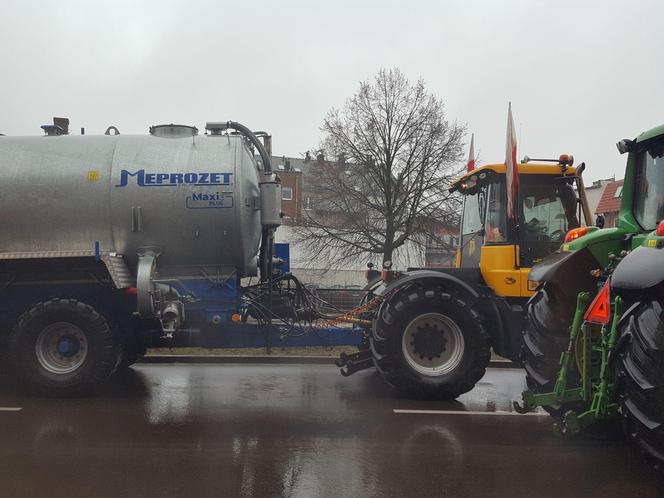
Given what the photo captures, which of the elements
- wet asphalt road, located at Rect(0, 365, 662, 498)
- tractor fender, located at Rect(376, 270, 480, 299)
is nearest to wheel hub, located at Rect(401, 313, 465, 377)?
tractor fender, located at Rect(376, 270, 480, 299)

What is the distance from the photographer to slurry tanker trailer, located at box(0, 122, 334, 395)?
741 centimetres

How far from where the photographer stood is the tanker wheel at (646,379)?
12.3 feet

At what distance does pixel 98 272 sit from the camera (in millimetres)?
7754

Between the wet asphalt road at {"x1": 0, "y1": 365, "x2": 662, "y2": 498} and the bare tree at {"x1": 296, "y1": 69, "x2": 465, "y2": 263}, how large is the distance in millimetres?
18196

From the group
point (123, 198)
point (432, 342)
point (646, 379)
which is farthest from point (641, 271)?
point (123, 198)

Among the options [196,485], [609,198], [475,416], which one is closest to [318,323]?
[475,416]

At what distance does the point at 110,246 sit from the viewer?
25.2ft

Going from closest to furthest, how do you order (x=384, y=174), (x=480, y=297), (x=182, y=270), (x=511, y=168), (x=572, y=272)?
1. (x=572, y=272)
2. (x=511, y=168)
3. (x=480, y=297)
4. (x=182, y=270)
5. (x=384, y=174)

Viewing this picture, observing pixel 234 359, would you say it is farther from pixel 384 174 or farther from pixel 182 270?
pixel 384 174

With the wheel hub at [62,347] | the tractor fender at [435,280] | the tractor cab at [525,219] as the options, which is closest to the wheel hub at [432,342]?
the tractor fender at [435,280]

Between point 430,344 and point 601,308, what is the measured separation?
319 cm

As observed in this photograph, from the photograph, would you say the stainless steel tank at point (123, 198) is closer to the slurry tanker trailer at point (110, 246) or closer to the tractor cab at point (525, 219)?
the slurry tanker trailer at point (110, 246)

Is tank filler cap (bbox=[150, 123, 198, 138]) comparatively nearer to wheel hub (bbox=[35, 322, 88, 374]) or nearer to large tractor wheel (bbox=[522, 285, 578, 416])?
wheel hub (bbox=[35, 322, 88, 374])

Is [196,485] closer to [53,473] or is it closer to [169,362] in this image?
[53,473]
